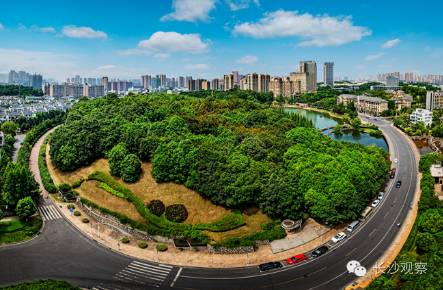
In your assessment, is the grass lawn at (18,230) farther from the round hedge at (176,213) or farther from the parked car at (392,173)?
the parked car at (392,173)

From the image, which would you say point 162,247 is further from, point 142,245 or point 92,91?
point 92,91

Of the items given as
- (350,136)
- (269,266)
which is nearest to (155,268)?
(269,266)

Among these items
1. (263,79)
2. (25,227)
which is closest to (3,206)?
(25,227)

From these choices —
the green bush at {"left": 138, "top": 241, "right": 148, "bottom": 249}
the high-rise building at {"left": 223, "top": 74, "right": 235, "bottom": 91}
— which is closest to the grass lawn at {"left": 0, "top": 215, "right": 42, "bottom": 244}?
the green bush at {"left": 138, "top": 241, "right": 148, "bottom": 249}

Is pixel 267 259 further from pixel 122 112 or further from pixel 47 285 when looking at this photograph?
pixel 122 112

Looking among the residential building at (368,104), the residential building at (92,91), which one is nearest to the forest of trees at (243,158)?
the residential building at (368,104)
